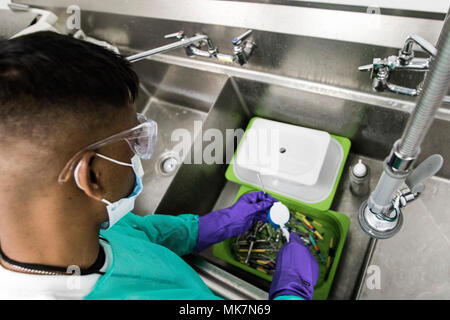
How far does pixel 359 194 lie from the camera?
1238 mm

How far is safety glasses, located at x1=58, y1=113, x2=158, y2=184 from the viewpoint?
1.87 feet

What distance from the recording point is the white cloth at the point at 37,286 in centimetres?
60

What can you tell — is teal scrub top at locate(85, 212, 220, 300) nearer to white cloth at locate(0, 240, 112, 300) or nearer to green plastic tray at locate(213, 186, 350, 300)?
white cloth at locate(0, 240, 112, 300)

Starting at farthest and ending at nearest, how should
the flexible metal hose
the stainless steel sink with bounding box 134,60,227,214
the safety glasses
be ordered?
the stainless steel sink with bounding box 134,60,227,214, the safety glasses, the flexible metal hose

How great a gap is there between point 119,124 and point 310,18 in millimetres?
728

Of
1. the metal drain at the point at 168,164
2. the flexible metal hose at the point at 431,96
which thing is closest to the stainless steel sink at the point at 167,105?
the metal drain at the point at 168,164

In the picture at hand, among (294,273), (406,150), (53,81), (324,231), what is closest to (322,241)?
(324,231)

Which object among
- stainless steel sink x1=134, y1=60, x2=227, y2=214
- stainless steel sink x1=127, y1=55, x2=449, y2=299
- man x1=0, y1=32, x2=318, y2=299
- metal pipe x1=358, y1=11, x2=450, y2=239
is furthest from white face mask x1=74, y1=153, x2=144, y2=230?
metal pipe x1=358, y1=11, x2=450, y2=239

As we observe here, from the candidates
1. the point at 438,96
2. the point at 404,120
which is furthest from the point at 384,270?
the point at 438,96

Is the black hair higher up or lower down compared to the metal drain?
higher up

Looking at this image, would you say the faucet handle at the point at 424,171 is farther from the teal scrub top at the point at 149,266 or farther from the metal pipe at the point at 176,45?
the metal pipe at the point at 176,45

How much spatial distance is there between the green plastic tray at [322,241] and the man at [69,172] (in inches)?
15.0

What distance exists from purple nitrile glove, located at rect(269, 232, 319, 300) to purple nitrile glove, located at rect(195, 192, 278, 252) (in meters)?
0.17

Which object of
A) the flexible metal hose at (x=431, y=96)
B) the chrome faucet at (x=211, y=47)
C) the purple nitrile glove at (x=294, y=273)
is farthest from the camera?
the chrome faucet at (x=211, y=47)
